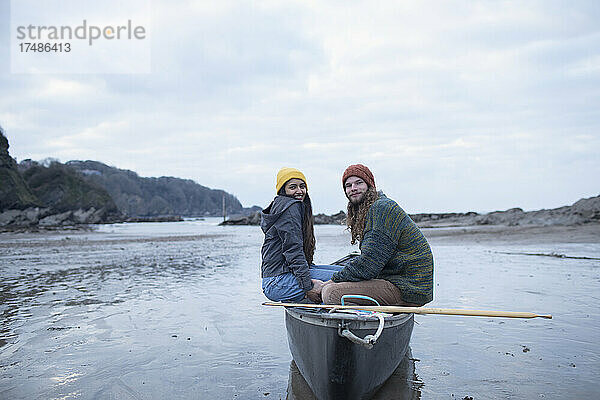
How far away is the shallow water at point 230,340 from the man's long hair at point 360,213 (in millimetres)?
1448

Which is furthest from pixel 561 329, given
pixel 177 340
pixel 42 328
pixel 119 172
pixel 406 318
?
pixel 119 172

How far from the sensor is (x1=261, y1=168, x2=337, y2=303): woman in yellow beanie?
4.15 meters

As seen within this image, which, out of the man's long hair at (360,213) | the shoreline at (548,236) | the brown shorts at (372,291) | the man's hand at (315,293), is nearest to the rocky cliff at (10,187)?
the shoreline at (548,236)

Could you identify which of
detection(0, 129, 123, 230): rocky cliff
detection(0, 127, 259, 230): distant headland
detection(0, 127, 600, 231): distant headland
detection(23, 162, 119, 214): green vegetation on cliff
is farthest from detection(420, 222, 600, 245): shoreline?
detection(23, 162, 119, 214): green vegetation on cliff

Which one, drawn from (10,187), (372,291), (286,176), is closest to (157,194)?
(10,187)

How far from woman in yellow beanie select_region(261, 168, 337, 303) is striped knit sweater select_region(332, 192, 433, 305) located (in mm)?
515

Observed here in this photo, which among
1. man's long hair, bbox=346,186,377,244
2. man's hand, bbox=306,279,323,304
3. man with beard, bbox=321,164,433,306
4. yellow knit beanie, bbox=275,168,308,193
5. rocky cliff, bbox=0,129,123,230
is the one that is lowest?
man's hand, bbox=306,279,323,304

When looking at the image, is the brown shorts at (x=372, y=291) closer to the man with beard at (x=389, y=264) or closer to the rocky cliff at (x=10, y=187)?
the man with beard at (x=389, y=264)

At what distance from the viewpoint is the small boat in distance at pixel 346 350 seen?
3.16m

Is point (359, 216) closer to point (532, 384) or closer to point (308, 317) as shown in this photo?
point (308, 317)

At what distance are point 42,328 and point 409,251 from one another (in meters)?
5.24

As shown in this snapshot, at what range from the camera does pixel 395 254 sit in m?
3.84

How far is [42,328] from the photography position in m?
6.02

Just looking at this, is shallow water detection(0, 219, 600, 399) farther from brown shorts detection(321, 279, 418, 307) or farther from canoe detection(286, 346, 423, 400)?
brown shorts detection(321, 279, 418, 307)
